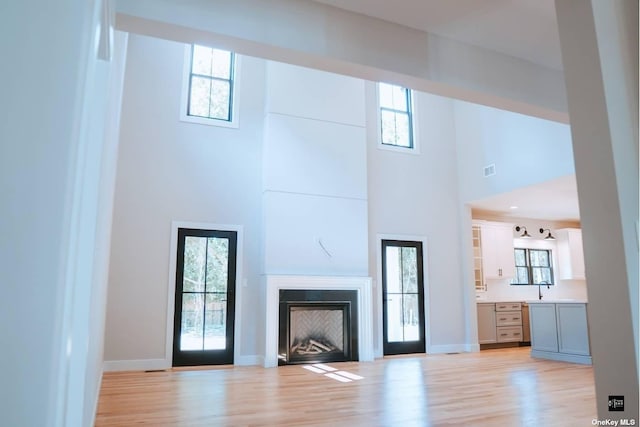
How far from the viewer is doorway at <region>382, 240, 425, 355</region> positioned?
7496mm

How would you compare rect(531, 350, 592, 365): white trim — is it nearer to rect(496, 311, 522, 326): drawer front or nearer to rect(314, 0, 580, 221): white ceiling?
rect(496, 311, 522, 326): drawer front

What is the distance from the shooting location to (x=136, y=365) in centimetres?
588

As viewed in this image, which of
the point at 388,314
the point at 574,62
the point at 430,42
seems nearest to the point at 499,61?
the point at 430,42

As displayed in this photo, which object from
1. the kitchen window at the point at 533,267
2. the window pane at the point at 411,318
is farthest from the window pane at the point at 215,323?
the kitchen window at the point at 533,267

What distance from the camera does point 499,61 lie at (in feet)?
12.3

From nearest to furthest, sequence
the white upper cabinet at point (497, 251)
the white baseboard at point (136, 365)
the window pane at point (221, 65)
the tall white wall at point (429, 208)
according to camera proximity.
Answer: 1. the white baseboard at point (136, 365)
2. the window pane at point (221, 65)
3. the tall white wall at point (429, 208)
4. the white upper cabinet at point (497, 251)

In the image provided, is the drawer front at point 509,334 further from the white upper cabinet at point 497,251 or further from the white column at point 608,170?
the white column at point 608,170

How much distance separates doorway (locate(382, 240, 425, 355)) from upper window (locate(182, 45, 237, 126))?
346cm

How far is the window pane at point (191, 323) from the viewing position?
6.21 m

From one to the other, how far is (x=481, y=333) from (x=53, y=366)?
8623 mm

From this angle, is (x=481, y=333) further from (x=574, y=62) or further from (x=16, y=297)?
(x=16, y=297)

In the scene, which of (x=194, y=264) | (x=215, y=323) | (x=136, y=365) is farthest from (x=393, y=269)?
(x=136, y=365)

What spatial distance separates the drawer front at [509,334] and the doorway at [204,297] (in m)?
5.10

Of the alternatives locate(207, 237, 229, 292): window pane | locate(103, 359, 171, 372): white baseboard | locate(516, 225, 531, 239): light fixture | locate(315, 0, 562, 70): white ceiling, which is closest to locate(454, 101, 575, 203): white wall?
locate(516, 225, 531, 239): light fixture
